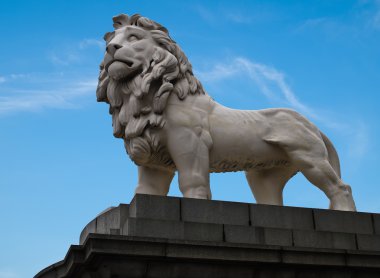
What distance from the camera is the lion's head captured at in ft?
33.9

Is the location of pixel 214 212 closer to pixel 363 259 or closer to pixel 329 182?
pixel 363 259

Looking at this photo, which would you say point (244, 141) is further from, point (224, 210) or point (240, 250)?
point (240, 250)

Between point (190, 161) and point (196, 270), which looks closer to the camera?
point (196, 270)

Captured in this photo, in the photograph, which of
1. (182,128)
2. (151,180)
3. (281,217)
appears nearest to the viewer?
(281,217)

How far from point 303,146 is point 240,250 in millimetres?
3006

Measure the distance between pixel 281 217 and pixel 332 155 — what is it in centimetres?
265

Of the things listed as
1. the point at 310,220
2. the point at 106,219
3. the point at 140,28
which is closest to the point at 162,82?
the point at 140,28

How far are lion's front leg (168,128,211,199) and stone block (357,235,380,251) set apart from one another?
2263mm

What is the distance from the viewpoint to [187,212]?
8.84 m

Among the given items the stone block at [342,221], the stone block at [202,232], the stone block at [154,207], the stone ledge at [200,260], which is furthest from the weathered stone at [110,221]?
the stone block at [342,221]

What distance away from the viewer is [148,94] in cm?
1043

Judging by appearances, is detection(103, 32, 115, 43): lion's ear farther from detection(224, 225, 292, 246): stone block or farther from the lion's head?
detection(224, 225, 292, 246): stone block

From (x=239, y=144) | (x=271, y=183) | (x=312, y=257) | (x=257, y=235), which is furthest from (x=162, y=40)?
(x=312, y=257)

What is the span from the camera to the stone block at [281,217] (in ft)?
30.1
